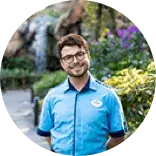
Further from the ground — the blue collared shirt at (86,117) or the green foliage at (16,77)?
the green foliage at (16,77)

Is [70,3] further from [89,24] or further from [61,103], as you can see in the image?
[61,103]

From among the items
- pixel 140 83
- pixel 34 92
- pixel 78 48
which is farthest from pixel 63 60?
pixel 140 83

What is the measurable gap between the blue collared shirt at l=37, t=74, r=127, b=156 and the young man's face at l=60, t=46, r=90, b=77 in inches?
2.5

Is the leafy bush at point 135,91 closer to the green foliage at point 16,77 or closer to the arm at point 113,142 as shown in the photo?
the arm at point 113,142

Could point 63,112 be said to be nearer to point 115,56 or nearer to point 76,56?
point 76,56

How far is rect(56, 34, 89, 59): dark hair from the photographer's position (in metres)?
2.38

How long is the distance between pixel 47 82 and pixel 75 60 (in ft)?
0.76

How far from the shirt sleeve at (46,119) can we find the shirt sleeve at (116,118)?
12.2 inches

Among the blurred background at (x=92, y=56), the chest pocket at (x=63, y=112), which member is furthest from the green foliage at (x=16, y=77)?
the chest pocket at (x=63, y=112)

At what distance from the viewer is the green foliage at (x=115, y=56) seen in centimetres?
253

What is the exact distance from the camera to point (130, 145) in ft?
8.17

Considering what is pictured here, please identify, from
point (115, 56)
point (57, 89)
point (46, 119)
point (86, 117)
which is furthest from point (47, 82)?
point (115, 56)

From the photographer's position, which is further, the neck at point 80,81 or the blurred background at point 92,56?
the blurred background at point 92,56

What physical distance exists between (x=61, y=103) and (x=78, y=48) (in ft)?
0.96
